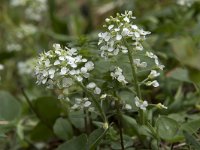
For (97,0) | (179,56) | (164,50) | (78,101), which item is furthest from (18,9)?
(179,56)

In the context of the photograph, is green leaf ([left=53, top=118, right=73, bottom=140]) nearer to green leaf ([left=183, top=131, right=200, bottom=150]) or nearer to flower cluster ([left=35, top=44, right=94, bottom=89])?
flower cluster ([left=35, top=44, right=94, bottom=89])

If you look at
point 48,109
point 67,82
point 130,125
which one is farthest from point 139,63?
point 48,109

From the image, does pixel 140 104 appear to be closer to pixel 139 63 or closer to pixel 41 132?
pixel 139 63

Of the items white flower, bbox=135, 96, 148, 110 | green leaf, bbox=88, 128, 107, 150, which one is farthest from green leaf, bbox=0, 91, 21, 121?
white flower, bbox=135, 96, 148, 110

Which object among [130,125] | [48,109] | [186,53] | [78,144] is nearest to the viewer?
[186,53]

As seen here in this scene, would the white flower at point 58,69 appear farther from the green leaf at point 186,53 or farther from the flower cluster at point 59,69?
the green leaf at point 186,53

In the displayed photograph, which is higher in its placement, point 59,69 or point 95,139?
point 59,69

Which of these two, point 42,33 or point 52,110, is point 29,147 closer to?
point 52,110
